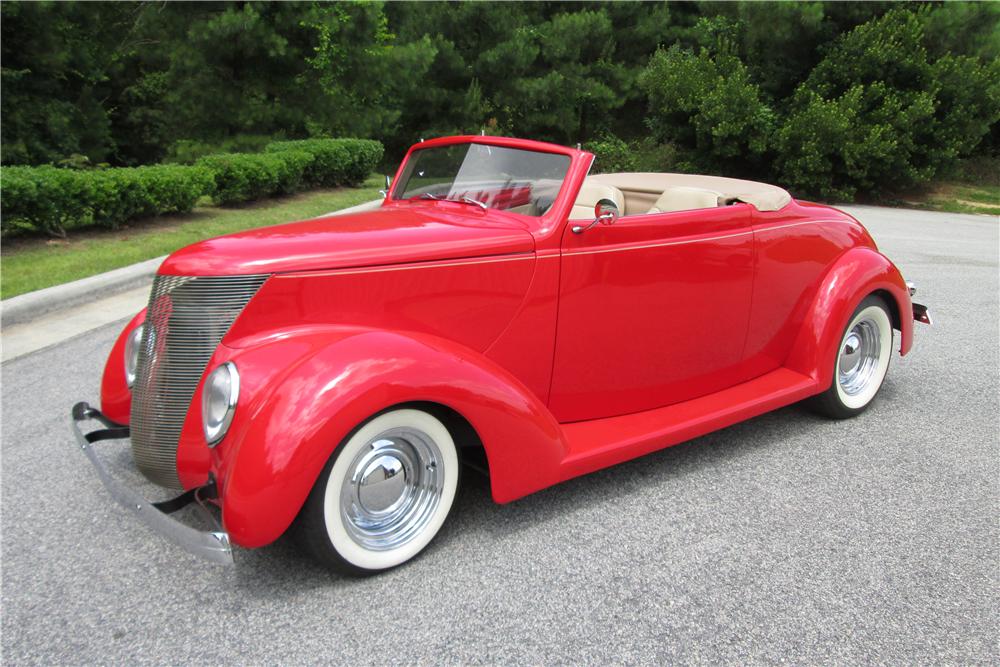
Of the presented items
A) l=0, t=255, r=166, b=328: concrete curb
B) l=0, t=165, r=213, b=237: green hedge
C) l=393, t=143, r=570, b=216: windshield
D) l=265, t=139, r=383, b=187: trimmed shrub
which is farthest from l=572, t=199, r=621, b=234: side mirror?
l=265, t=139, r=383, b=187: trimmed shrub

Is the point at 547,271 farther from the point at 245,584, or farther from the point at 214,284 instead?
the point at 245,584

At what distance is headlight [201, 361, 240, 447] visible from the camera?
2.48 meters

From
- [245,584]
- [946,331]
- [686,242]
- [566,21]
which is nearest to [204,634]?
[245,584]

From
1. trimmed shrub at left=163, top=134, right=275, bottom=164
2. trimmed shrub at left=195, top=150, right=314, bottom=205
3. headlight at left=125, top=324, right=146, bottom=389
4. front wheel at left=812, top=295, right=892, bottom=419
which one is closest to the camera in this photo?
headlight at left=125, top=324, right=146, bottom=389

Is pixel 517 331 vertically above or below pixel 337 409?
above

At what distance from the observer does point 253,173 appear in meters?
11.4

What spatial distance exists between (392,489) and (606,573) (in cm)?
83

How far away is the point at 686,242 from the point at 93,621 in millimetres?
2787

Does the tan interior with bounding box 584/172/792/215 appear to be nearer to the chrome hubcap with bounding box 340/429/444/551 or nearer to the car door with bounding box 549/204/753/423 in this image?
the car door with bounding box 549/204/753/423

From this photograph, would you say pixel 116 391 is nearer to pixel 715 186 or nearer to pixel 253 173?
pixel 715 186

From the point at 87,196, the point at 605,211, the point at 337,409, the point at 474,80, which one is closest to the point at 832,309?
the point at 605,211

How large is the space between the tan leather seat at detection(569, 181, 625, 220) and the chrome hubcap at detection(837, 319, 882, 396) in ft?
4.92

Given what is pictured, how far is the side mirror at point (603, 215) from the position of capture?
3.12m

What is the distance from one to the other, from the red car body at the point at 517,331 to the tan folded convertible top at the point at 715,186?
0.08 metres
